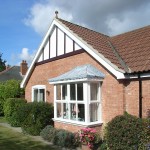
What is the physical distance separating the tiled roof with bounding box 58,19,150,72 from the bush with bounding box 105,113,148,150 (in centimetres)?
250

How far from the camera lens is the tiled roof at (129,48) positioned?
39.3 feet

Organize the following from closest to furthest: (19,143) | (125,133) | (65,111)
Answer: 1. (125,133)
2. (19,143)
3. (65,111)

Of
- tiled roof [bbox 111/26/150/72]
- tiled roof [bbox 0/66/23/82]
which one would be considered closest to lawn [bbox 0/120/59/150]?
tiled roof [bbox 111/26/150/72]

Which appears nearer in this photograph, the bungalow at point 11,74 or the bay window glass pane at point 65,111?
the bay window glass pane at point 65,111

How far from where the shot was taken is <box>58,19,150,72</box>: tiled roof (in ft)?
39.3

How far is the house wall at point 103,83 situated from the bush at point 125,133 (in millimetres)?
2062

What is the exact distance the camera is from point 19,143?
13.0 meters

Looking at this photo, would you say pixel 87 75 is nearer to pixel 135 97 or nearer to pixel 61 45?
pixel 135 97

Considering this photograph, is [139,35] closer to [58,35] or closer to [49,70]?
[58,35]

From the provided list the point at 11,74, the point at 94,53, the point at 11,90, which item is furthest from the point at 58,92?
the point at 11,74

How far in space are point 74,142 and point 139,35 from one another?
719 cm

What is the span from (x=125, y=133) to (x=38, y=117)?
695cm

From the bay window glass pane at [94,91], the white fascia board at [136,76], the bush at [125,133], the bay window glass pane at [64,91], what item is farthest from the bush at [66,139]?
the white fascia board at [136,76]

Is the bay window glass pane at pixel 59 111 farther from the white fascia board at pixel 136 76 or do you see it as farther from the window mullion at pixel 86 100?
the white fascia board at pixel 136 76
